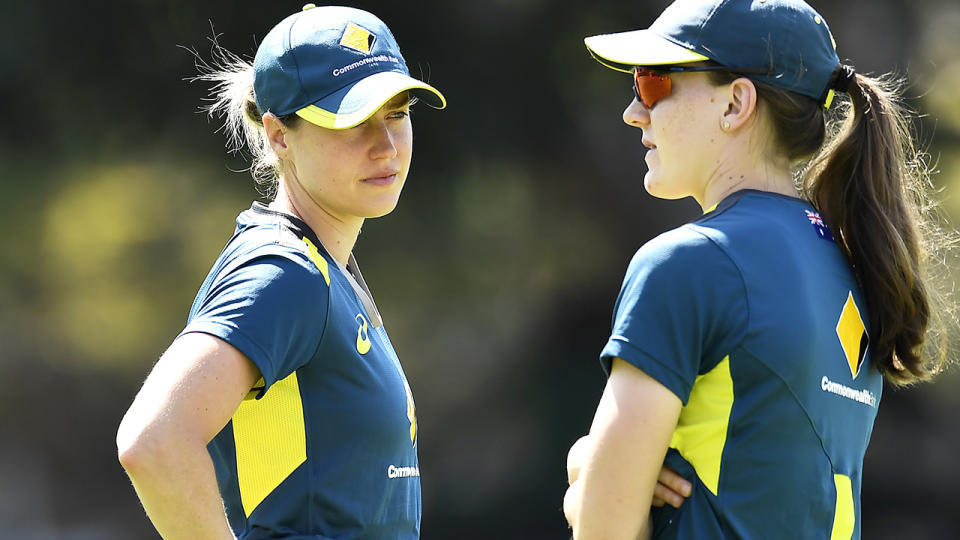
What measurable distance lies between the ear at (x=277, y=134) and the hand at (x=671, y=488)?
0.85 metres

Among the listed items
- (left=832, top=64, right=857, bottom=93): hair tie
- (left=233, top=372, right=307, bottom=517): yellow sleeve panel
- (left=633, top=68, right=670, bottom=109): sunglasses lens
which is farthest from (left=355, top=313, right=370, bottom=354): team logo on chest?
(left=832, top=64, right=857, bottom=93): hair tie

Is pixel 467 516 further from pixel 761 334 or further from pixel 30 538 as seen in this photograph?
pixel 761 334

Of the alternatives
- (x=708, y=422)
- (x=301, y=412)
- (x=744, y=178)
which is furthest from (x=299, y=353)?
(x=744, y=178)

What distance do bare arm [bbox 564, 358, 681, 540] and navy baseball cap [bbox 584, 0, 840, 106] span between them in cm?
49

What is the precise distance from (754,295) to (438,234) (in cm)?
276

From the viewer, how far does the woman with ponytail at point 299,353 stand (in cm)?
148

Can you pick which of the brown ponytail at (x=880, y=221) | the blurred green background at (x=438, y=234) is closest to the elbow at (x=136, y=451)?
the brown ponytail at (x=880, y=221)

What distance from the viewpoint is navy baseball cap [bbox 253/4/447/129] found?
5.79 feet

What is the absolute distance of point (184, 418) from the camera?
146 cm

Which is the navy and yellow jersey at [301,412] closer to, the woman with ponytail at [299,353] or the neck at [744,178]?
the woman with ponytail at [299,353]

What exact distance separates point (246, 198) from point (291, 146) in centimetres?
231

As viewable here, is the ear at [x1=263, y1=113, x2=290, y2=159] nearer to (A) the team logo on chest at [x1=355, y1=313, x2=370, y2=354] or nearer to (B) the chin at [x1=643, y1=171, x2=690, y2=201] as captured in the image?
(A) the team logo on chest at [x1=355, y1=313, x2=370, y2=354]

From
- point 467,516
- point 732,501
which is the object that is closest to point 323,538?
point 732,501

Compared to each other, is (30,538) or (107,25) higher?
(107,25)
